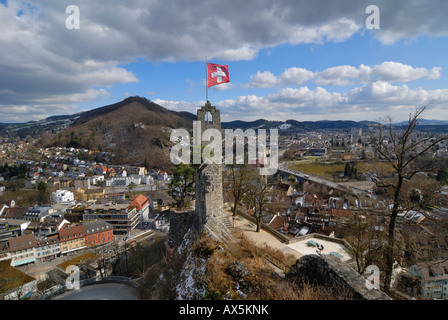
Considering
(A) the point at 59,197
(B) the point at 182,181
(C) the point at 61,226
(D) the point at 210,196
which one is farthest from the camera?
(A) the point at 59,197

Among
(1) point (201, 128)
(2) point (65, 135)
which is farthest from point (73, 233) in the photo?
(2) point (65, 135)

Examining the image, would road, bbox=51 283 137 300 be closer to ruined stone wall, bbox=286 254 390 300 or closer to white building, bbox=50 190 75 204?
ruined stone wall, bbox=286 254 390 300

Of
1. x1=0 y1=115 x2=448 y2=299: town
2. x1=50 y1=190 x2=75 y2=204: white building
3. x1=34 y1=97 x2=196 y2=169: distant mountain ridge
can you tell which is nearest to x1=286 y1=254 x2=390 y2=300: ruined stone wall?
x1=0 y1=115 x2=448 y2=299: town

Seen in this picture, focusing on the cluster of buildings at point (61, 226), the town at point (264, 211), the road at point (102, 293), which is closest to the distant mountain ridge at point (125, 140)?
the town at point (264, 211)

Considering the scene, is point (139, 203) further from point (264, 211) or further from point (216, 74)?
point (216, 74)

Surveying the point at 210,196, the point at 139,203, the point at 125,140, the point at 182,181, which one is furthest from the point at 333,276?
the point at 125,140
